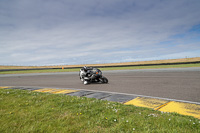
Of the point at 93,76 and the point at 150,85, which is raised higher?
the point at 93,76

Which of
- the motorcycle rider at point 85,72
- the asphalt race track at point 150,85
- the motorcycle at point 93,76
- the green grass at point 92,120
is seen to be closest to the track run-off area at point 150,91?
the asphalt race track at point 150,85

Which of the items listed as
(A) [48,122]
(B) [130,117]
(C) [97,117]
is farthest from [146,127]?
(A) [48,122]

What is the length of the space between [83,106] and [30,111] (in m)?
1.86

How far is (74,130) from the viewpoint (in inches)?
133

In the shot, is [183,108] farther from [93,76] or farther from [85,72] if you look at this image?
[85,72]

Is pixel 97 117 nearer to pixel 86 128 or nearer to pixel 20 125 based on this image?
pixel 86 128

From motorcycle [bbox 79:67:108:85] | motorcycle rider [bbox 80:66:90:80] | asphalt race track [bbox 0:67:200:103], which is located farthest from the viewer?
motorcycle rider [bbox 80:66:90:80]

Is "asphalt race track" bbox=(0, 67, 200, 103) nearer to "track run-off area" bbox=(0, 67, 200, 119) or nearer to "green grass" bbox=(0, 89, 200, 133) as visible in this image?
"track run-off area" bbox=(0, 67, 200, 119)

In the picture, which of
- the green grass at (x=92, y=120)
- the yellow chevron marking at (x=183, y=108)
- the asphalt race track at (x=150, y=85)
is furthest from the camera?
the asphalt race track at (x=150, y=85)

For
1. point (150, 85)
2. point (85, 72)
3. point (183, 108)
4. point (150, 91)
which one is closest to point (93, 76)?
point (85, 72)

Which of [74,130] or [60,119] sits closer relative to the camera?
[74,130]

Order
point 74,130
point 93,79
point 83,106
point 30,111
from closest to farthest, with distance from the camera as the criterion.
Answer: point 74,130 → point 30,111 → point 83,106 → point 93,79

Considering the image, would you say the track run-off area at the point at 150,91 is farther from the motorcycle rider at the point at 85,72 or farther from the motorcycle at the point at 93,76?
the motorcycle rider at the point at 85,72

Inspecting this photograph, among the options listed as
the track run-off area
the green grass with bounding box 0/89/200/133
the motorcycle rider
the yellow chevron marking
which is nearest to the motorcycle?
the motorcycle rider
